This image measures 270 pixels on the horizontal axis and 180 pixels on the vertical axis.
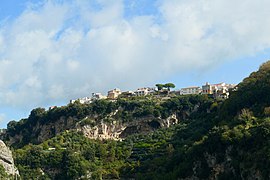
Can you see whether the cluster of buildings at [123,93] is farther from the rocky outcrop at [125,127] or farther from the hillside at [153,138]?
the rocky outcrop at [125,127]

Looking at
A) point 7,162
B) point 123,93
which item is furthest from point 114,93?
point 7,162

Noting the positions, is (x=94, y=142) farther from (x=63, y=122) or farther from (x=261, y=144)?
(x=261, y=144)

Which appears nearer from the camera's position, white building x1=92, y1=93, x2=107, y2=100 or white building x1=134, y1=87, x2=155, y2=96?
white building x1=134, y1=87, x2=155, y2=96

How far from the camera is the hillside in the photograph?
49.4 metres

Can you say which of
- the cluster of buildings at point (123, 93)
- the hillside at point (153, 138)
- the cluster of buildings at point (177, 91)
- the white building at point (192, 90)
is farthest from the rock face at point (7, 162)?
the white building at point (192, 90)

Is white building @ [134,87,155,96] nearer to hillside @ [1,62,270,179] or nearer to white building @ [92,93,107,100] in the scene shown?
white building @ [92,93,107,100]

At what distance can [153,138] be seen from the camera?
85375mm

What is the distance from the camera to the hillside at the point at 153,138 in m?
49.4

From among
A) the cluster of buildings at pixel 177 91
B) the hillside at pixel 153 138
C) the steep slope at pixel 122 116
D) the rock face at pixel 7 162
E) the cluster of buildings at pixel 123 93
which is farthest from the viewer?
the cluster of buildings at pixel 123 93

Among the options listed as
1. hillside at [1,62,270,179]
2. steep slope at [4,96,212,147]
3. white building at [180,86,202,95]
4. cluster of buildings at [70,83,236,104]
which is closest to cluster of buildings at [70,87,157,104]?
cluster of buildings at [70,83,236,104]

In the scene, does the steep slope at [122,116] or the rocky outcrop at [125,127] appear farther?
the steep slope at [122,116]

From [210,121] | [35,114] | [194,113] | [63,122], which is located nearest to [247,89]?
[210,121]

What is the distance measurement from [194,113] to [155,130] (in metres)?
8.46

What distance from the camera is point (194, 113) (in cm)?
9212
